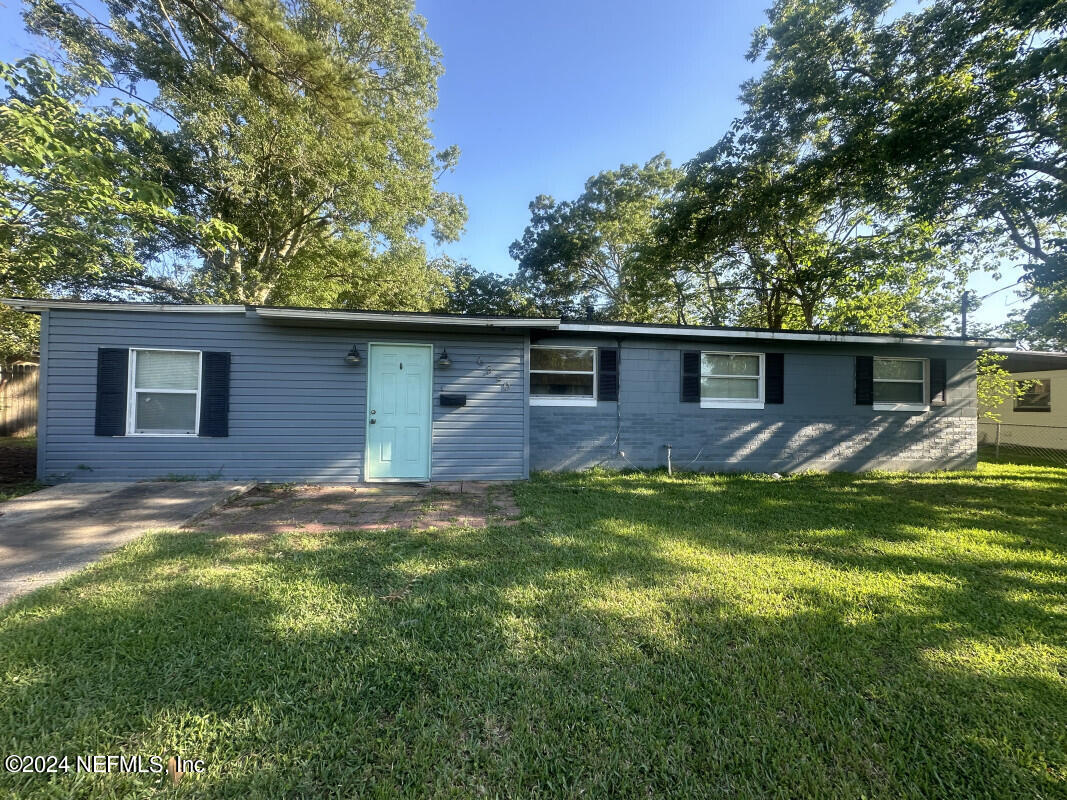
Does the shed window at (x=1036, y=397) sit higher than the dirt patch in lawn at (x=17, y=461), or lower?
higher

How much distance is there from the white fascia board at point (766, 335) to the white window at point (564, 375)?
47 centimetres

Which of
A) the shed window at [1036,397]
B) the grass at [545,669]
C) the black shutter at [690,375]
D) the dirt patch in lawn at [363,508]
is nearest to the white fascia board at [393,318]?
the dirt patch in lawn at [363,508]

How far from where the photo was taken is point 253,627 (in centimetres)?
230

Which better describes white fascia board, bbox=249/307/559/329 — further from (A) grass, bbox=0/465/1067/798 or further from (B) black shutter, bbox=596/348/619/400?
(A) grass, bbox=0/465/1067/798

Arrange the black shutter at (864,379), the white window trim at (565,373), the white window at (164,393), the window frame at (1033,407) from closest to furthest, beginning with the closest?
the white window at (164,393) → the white window trim at (565,373) → the black shutter at (864,379) → the window frame at (1033,407)

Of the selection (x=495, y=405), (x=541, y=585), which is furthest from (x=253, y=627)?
(x=495, y=405)

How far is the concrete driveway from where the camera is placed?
300 centimetres

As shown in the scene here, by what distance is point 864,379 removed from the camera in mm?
7891

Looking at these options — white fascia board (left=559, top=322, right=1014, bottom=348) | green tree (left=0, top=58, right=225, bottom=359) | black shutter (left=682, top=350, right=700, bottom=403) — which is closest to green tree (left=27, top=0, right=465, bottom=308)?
green tree (left=0, top=58, right=225, bottom=359)

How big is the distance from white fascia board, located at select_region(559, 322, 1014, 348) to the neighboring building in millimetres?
5801

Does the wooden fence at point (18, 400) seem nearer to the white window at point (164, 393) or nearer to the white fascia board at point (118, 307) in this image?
the white fascia board at point (118, 307)

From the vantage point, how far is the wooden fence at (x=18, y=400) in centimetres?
1146

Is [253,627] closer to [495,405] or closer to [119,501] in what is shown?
[119,501]

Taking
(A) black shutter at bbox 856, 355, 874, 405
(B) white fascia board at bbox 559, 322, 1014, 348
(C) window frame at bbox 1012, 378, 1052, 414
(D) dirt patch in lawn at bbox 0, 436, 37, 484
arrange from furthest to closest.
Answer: (C) window frame at bbox 1012, 378, 1052, 414, (A) black shutter at bbox 856, 355, 874, 405, (B) white fascia board at bbox 559, 322, 1014, 348, (D) dirt patch in lawn at bbox 0, 436, 37, 484
